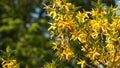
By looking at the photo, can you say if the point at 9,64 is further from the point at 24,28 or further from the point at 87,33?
the point at 24,28

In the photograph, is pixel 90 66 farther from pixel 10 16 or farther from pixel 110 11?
pixel 10 16

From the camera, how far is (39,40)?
2517cm

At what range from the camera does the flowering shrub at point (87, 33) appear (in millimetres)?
5801

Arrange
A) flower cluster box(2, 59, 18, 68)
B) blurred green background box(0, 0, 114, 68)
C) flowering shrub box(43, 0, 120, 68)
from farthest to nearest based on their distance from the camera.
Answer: blurred green background box(0, 0, 114, 68) → flower cluster box(2, 59, 18, 68) → flowering shrub box(43, 0, 120, 68)

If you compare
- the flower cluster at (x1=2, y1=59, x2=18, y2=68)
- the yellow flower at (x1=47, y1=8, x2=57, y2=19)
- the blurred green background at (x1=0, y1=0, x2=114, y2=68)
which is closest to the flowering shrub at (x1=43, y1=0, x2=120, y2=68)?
the yellow flower at (x1=47, y1=8, x2=57, y2=19)

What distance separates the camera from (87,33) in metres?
5.96

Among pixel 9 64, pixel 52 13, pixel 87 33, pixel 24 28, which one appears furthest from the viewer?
pixel 24 28

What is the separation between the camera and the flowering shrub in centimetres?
580

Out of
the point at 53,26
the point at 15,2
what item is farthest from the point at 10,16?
the point at 53,26

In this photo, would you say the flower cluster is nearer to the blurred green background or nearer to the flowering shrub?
the flowering shrub

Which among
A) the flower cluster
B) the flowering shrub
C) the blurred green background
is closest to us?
the flowering shrub

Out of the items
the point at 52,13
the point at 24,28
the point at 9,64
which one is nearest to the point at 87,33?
the point at 52,13

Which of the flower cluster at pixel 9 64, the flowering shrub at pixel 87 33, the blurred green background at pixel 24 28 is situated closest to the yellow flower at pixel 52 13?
the flowering shrub at pixel 87 33

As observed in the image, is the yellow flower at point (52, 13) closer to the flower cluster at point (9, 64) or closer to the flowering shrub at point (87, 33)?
the flowering shrub at point (87, 33)
